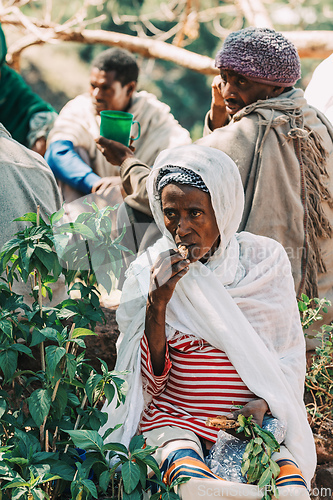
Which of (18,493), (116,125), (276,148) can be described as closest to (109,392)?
(18,493)

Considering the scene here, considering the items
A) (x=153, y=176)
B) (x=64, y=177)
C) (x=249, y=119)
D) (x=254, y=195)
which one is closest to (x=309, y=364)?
(x=254, y=195)

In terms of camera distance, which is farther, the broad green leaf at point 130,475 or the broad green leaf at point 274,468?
the broad green leaf at point 274,468

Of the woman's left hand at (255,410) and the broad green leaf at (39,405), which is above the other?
the broad green leaf at (39,405)

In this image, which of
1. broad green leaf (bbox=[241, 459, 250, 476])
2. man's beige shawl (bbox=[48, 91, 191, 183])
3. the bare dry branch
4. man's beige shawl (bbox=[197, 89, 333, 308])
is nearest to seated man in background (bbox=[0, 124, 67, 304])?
man's beige shawl (bbox=[197, 89, 333, 308])

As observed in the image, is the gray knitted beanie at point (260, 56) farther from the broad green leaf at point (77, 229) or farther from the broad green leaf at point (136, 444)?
the broad green leaf at point (136, 444)

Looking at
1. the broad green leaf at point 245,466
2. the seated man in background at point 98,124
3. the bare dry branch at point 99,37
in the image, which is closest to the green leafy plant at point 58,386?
the broad green leaf at point 245,466

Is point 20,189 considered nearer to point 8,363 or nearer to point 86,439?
point 8,363

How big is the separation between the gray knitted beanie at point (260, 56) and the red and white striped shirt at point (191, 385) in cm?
147

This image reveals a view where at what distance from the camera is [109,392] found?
1986mm

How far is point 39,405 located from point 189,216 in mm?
796

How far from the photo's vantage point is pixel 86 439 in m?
1.93

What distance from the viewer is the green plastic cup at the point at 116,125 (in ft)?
11.8

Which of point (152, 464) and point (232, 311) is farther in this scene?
point (232, 311)

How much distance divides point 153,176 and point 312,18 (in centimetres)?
1381
